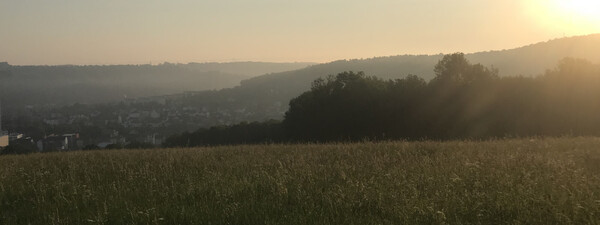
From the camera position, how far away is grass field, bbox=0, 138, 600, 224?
183 inches

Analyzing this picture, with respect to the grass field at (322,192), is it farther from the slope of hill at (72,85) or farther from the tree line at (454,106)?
the slope of hill at (72,85)

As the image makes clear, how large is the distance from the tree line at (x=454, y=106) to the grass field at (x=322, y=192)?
877 inches

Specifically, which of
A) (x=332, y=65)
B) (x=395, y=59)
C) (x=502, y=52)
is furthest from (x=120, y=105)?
(x=502, y=52)

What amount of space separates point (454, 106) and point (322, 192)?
29.9 metres

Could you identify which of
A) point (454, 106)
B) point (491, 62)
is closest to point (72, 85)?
point (491, 62)

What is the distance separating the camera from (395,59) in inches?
5271

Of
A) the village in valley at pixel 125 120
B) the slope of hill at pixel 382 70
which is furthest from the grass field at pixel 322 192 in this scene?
the slope of hill at pixel 382 70

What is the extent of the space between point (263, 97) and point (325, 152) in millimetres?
103475

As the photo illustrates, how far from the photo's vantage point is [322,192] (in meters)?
5.68

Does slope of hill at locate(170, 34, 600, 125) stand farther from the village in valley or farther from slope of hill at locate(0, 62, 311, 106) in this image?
slope of hill at locate(0, 62, 311, 106)

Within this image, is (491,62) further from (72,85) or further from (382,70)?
(72,85)

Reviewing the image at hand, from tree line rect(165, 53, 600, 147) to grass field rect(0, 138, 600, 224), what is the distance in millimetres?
22279

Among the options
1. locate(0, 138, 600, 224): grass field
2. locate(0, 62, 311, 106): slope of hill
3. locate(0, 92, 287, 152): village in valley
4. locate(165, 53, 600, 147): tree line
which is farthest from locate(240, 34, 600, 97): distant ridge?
locate(0, 62, 311, 106): slope of hill

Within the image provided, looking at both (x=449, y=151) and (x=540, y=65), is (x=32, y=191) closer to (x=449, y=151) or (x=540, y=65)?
(x=449, y=151)
